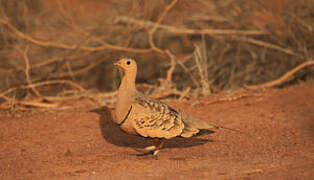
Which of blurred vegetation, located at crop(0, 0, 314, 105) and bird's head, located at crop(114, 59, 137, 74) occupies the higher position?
blurred vegetation, located at crop(0, 0, 314, 105)

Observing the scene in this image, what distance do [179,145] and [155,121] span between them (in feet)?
2.43

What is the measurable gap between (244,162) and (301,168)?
53 centimetres

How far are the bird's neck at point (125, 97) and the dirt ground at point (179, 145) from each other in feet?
1.47

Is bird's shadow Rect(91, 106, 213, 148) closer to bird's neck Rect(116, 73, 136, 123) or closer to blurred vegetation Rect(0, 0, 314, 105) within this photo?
bird's neck Rect(116, 73, 136, 123)

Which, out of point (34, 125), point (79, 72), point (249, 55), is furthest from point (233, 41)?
point (34, 125)

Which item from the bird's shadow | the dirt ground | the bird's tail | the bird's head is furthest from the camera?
the bird's shadow

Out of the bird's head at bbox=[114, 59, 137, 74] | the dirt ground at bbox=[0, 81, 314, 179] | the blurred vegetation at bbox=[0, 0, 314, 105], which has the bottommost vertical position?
the dirt ground at bbox=[0, 81, 314, 179]

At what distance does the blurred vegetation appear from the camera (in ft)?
28.3

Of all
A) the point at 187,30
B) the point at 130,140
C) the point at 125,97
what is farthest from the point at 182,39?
the point at 125,97

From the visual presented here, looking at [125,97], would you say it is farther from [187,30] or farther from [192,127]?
[187,30]

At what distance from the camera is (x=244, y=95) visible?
6.90 meters

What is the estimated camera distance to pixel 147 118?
457 cm

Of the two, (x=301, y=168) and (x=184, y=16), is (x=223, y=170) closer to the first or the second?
(x=301, y=168)

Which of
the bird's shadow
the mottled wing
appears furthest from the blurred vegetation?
the mottled wing
